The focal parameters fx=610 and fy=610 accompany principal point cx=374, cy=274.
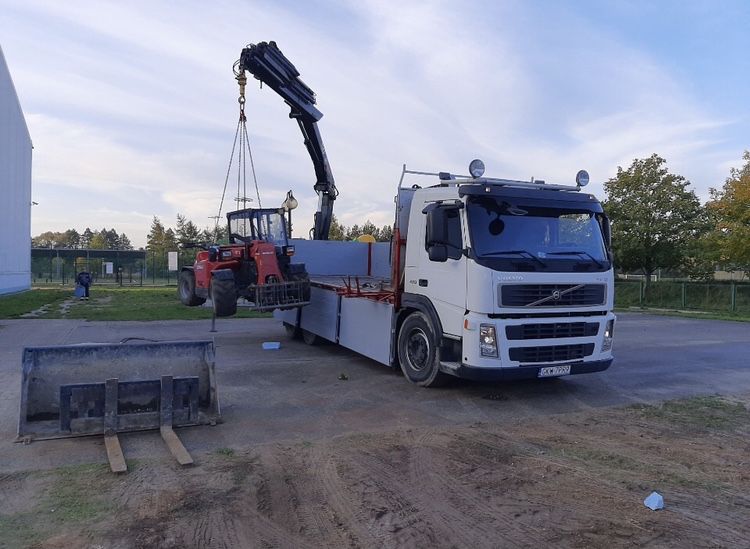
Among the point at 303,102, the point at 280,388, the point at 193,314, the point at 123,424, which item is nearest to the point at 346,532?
the point at 123,424

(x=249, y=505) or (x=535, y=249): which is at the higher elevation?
(x=535, y=249)

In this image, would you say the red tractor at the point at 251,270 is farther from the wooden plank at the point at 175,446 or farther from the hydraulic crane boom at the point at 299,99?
the wooden plank at the point at 175,446

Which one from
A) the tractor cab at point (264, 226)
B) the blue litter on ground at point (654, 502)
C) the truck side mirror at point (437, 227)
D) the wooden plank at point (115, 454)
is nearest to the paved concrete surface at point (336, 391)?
the wooden plank at point (115, 454)

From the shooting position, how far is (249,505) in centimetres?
480

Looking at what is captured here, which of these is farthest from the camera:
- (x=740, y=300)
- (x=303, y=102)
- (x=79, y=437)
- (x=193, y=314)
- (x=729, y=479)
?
(x=740, y=300)

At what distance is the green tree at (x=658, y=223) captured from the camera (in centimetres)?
3256

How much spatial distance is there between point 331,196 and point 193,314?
7.74m

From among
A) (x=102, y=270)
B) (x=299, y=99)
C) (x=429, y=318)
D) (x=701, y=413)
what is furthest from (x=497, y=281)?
(x=102, y=270)

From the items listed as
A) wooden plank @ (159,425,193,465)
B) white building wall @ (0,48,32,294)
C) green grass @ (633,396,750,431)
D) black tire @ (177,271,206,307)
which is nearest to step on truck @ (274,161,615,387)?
green grass @ (633,396,750,431)

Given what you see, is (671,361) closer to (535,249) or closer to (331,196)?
(535,249)

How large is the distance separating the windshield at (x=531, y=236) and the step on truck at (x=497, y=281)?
0.01 metres

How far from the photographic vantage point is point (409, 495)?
5.05 m

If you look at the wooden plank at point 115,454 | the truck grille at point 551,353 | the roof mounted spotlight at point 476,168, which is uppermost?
the roof mounted spotlight at point 476,168

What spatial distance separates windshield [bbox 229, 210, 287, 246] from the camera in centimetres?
1307
